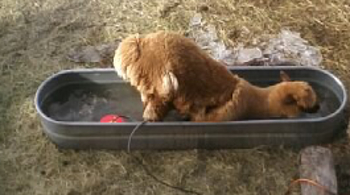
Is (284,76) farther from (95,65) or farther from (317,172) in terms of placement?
(95,65)

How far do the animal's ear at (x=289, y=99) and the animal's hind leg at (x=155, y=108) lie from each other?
1.51ft

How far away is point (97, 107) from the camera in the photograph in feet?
Result: 8.15

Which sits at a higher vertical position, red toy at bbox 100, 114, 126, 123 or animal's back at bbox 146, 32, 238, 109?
animal's back at bbox 146, 32, 238, 109

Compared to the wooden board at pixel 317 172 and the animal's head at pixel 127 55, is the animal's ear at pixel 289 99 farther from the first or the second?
the animal's head at pixel 127 55

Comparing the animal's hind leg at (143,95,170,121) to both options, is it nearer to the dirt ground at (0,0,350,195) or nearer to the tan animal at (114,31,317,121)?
the tan animal at (114,31,317,121)

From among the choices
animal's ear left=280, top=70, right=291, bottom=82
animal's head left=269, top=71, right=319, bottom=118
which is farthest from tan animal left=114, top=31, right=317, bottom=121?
animal's ear left=280, top=70, right=291, bottom=82

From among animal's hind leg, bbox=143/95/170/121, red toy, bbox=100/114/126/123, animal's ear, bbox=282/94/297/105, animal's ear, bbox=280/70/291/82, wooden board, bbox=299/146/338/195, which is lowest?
wooden board, bbox=299/146/338/195

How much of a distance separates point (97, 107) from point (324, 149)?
97cm

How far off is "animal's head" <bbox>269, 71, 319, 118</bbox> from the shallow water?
140 millimetres

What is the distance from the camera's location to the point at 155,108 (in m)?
2.18

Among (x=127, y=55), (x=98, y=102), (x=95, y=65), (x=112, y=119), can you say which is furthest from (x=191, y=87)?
(x=95, y=65)

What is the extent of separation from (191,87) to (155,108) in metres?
0.16

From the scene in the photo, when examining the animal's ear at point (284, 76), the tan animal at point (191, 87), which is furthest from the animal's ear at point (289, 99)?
the animal's ear at point (284, 76)

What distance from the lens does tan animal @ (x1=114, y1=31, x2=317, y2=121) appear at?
213cm
